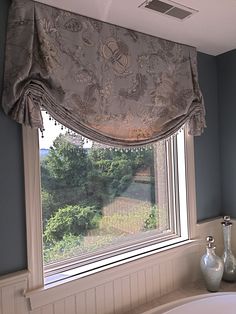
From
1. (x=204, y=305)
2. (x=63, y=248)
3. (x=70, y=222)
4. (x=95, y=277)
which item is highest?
(x=70, y=222)

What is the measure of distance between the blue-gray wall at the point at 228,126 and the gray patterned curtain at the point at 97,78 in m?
0.35

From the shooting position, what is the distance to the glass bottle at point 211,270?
191cm

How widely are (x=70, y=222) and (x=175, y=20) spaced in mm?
1335

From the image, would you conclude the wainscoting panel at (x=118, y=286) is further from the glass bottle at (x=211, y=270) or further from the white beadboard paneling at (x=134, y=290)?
the glass bottle at (x=211, y=270)

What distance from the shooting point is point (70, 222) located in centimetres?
171

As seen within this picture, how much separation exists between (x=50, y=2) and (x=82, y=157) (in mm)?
844

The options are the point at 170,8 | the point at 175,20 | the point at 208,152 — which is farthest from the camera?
the point at 208,152

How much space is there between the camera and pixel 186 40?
1.98 metres

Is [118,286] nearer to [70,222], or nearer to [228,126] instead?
[70,222]

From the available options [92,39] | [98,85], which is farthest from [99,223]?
[92,39]

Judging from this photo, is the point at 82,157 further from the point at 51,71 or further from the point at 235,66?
the point at 235,66

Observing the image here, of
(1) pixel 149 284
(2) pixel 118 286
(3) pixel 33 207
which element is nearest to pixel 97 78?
(3) pixel 33 207

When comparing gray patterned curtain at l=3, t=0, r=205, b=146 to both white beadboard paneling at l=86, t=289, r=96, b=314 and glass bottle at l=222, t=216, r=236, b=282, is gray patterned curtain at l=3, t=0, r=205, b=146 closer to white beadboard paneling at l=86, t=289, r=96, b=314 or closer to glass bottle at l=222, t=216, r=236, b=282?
glass bottle at l=222, t=216, r=236, b=282

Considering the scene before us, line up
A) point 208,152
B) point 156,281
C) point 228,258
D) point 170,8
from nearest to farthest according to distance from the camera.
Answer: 1. point 170,8
2. point 156,281
3. point 228,258
4. point 208,152
